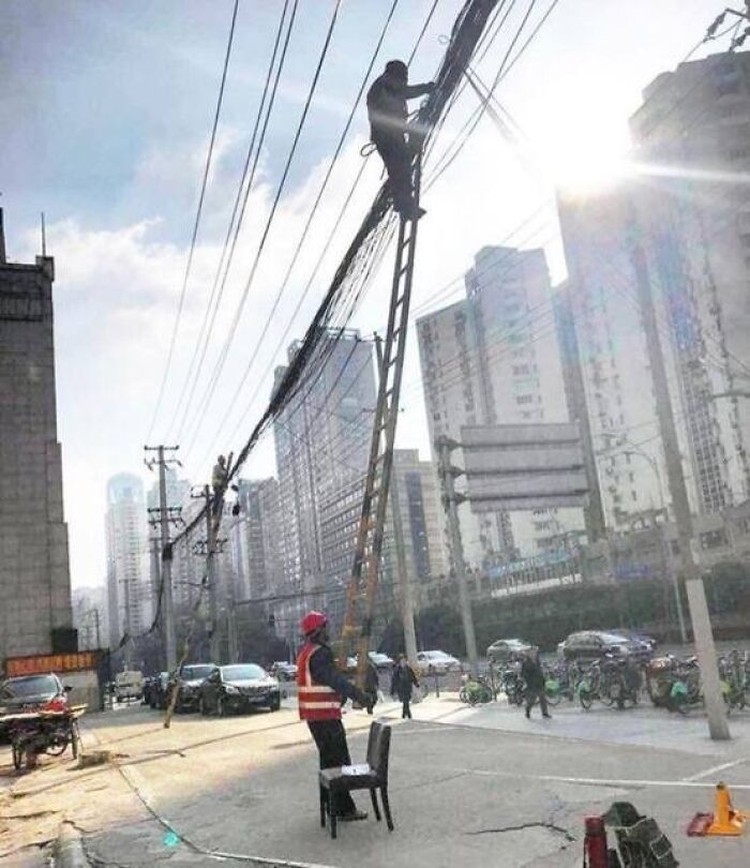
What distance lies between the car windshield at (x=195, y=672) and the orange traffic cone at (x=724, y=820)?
25.5 metres

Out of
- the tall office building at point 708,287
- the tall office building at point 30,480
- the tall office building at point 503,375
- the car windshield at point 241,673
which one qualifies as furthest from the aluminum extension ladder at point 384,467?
the tall office building at point 503,375

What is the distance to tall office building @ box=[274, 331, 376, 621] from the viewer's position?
108 feet

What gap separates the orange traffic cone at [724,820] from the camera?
→ 20.0ft

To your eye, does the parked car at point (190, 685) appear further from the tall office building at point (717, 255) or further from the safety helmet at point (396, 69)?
the tall office building at point (717, 255)

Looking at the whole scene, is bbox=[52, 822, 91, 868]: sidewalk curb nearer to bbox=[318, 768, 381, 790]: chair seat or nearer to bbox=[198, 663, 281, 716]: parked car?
bbox=[318, 768, 381, 790]: chair seat

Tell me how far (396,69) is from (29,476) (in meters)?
40.8

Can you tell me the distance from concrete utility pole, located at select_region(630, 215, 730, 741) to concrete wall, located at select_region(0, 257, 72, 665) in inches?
1540

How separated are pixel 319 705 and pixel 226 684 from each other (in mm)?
18091

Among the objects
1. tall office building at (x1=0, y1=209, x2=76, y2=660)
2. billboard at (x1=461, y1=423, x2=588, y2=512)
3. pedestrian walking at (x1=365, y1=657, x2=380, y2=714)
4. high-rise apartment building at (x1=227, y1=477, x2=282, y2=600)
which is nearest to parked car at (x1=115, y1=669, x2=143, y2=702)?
high-rise apartment building at (x1=227, y1=477, x2=282, y2=600)

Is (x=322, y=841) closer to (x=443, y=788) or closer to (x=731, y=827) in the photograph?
(x=443, y=788)

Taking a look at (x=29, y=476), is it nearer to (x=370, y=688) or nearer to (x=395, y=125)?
(x=370, y=688)

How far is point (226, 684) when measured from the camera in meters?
24.4

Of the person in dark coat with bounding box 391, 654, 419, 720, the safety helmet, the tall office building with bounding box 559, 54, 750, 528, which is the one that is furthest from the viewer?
the tall office building with bounding box 559, 54, 750, 528

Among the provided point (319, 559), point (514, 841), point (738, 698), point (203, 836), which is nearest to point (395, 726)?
point (738, 698)
